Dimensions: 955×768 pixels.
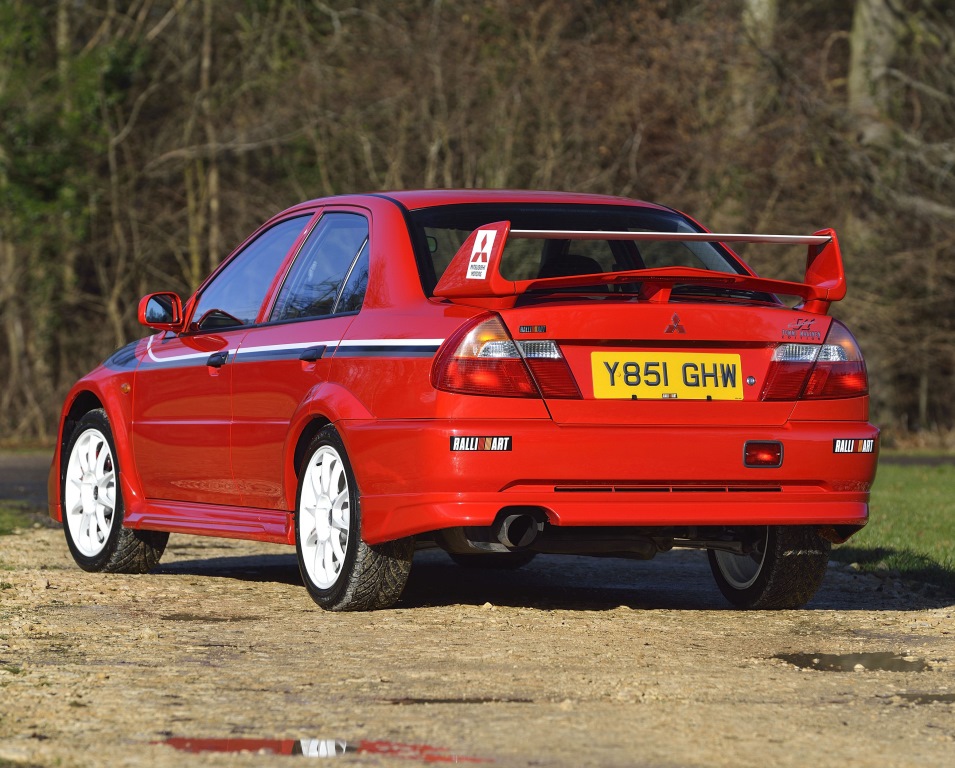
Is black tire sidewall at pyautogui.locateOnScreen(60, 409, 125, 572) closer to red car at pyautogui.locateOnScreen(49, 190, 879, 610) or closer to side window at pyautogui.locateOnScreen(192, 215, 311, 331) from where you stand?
red car at pyautogui.locateOnScreen(49, 190, 879, 610)

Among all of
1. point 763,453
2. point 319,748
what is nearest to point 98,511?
point 763,453

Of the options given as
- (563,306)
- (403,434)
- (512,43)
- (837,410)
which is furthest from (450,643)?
(512,43)

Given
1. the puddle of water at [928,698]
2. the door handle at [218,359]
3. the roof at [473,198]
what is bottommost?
the puddle of water at [928,698]

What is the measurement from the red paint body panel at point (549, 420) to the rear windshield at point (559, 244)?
2.2 inches

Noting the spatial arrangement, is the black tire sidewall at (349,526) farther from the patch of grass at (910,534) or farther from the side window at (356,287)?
the patch of grass at (910,534)

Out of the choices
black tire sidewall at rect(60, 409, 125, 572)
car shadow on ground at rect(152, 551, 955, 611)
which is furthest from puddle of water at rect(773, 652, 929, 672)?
black tire sidewall at rect(60, 409, 125, 572)

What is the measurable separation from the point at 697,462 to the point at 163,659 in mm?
2023

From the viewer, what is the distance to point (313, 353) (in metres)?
7.12

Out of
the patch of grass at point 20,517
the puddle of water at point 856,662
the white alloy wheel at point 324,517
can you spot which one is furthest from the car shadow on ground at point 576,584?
the patch of grass at point 20,517

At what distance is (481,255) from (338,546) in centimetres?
140

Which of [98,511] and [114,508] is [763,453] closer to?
[114,508]

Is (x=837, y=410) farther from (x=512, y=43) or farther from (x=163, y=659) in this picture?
(x=512, y=43)

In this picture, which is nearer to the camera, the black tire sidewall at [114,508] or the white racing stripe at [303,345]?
the white racing stripe at [303,345]

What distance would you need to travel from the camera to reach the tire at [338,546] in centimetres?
684
